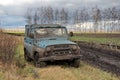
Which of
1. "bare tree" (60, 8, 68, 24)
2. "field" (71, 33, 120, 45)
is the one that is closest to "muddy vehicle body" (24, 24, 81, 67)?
"field" (71, 33, 120, 45)

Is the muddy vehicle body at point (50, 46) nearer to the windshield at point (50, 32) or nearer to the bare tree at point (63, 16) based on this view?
the windshield at point (50, 32)

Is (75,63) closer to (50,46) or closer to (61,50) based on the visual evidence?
(61,50)

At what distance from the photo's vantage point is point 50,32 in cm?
1872

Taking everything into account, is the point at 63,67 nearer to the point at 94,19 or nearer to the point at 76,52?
the point at 76,52

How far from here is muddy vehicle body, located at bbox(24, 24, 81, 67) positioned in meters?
16.9

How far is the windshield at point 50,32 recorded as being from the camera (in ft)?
61.1

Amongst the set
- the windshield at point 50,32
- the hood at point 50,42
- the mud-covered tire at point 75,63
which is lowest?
the mud-covered tire at point 75,63

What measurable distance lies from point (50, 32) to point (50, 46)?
1.98 metres

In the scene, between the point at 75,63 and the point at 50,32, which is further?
the point at 50,32

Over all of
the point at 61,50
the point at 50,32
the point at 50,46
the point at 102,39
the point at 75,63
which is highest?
the point at 50,32

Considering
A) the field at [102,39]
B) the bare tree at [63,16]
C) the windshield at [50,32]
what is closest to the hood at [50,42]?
the windshield at [50,32]

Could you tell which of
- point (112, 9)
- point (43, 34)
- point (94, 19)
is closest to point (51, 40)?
point (43, 34)

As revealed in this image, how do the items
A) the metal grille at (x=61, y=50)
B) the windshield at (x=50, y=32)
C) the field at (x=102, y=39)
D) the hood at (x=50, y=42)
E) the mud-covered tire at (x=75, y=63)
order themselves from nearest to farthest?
the metal grille at (x=61, y=50) < the hood at (x=50, y=42) < the mud-covered tire at (x=75, y=63) < the windshield at (x=50, y=32) < the field at (x=102, y=39)

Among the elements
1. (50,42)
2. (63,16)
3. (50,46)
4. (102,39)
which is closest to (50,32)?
(50,42)
